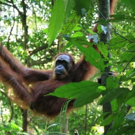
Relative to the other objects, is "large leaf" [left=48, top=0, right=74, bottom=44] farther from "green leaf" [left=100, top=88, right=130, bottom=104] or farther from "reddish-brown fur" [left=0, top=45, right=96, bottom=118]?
"reddish-brown fur" [left=0, top=45, right=96, bottom=118]

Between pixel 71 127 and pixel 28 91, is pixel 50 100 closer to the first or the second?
pixel 28 91

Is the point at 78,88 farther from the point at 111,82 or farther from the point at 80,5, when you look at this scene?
the point at 80,5

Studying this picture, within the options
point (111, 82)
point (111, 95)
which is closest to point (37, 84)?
point (111, 82)

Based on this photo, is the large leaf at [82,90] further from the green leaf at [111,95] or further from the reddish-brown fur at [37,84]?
the reddish-brown fur at [37,84]

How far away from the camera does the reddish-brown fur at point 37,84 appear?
358cm

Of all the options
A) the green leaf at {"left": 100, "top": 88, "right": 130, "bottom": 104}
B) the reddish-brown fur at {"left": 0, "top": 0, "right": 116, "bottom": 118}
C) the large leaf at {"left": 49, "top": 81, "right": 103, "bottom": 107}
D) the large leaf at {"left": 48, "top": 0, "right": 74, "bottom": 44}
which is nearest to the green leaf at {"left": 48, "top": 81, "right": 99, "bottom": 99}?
the large leaf at {"left": 49, "top": 81, "right": 103, "bottom": 107}

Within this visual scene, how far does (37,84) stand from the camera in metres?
3.95

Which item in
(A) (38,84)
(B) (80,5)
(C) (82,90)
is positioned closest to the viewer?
(B) (80,5)

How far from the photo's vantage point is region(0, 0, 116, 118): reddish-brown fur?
358cm

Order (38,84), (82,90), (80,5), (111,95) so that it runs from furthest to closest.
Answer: (38,84) → (82,90) → (111,95) → (80,5)

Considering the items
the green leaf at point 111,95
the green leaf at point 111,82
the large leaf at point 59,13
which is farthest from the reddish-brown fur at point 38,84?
the large leaf at point 59,13

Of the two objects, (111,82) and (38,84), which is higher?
(38,84)

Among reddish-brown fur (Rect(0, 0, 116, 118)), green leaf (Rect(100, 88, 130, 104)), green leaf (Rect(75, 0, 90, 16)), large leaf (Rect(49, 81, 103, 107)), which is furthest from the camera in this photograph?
reddish-brown fur (Rect(0, 0, 116, 118))

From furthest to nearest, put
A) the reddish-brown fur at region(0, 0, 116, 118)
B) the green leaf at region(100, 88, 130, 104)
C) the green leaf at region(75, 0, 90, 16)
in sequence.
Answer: the reddish-brown fur at region(0, 0, 116, 118) < the green leaf at region(100, 88, 130, 104) < the green leaf at region(75, 0, 90, 16)
